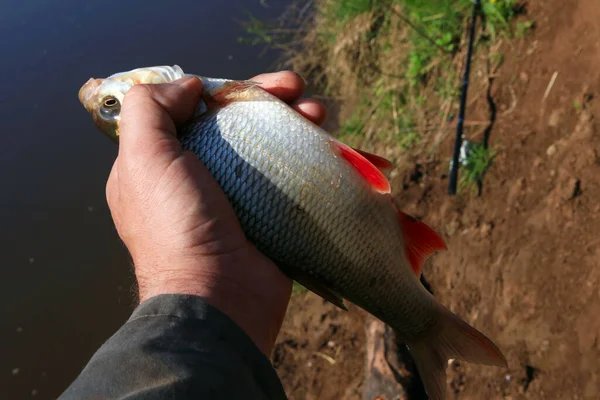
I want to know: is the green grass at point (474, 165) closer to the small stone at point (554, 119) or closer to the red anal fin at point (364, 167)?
the small stone at point (554, 119)

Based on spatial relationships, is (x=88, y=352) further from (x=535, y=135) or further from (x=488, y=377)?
(x=535, y=135)

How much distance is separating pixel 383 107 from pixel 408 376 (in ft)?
11.3

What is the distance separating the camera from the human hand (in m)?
1.83

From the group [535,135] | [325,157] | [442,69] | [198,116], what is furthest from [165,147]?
[442,69]

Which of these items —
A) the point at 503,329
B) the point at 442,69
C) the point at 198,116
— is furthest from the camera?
the point at 442,69

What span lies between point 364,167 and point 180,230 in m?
0.74

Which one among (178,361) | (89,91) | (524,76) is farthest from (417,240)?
(524,76)

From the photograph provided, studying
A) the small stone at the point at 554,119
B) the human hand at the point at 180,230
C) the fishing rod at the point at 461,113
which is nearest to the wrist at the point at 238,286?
the human hand at the point at 180,230

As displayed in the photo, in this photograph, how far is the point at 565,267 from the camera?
3.34m

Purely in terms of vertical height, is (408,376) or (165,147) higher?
(165,147)

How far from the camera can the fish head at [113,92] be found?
7.81 ft

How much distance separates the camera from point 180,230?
188 cm

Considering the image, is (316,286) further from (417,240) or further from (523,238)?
(523,238)

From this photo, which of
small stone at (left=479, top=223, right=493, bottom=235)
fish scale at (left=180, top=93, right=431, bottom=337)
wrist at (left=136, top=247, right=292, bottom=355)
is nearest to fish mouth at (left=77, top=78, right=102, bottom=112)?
fish scale at (left=180, top=93, right=431, bottom=337)
